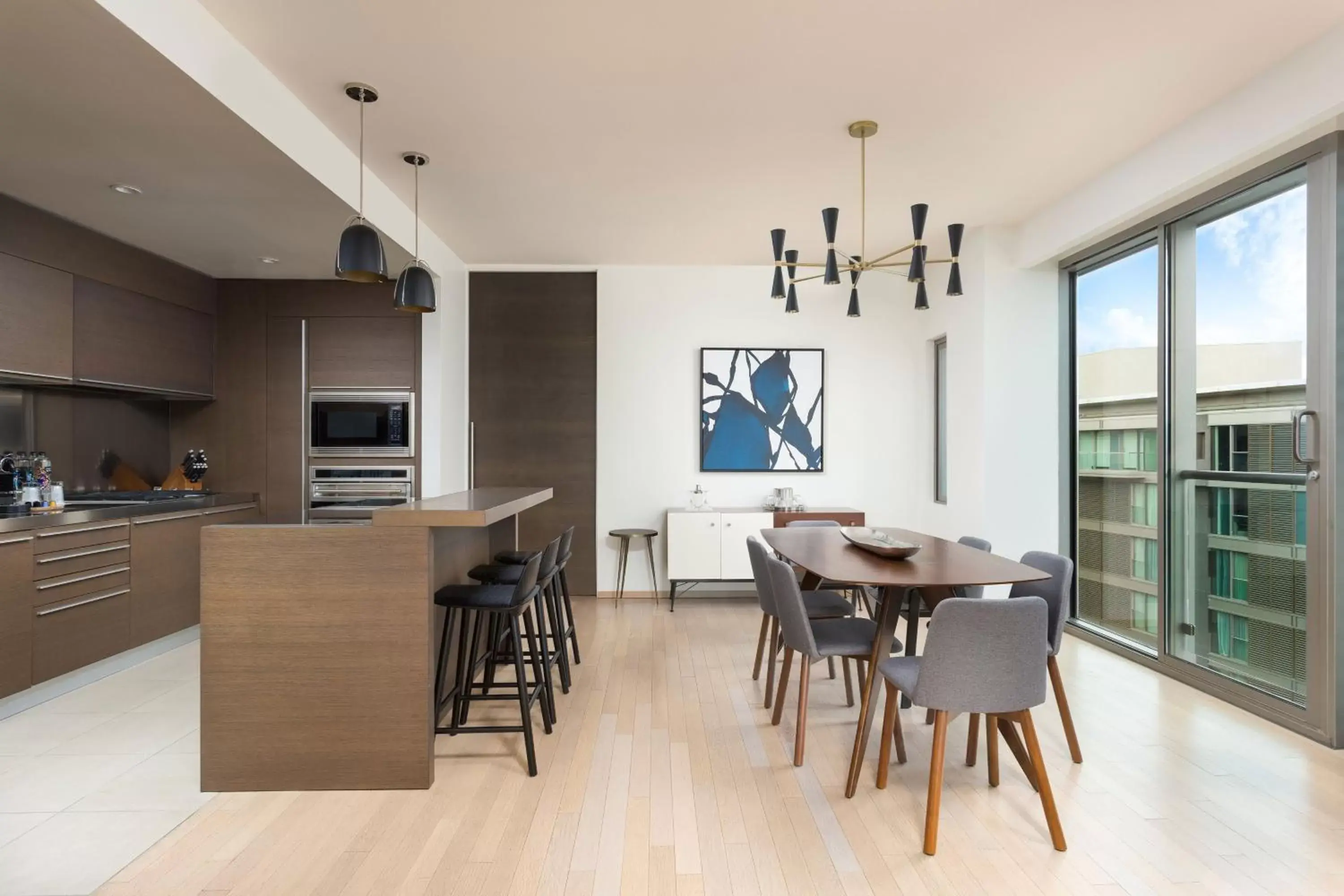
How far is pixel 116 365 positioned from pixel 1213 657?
6482mm

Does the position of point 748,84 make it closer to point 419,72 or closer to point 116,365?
point 419,72

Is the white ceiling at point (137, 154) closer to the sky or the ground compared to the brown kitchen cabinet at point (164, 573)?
closer to the sky

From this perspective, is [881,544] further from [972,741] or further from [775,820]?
[775,820]

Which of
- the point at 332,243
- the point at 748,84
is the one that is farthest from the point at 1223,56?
the point at 332,243

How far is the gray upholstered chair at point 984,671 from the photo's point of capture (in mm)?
2168

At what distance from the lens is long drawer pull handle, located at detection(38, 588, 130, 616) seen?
135 inches

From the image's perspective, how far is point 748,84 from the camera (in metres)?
3.07

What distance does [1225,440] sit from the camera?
359 cm

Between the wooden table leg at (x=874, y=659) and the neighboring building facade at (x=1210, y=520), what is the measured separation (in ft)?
6.57

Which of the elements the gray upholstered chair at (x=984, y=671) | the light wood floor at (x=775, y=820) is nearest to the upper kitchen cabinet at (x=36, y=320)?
the light wood floor at (x=775, y=820)

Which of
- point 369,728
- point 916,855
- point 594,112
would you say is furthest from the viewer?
point 594,112

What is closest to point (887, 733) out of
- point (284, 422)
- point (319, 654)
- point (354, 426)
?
point (319, 654)

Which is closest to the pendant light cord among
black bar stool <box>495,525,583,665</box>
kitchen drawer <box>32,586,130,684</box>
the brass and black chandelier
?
black bar stool <box>495,525,583,665</box>

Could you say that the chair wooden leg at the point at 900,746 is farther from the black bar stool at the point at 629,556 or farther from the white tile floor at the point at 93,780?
the black bar stool at the point at 629,556
